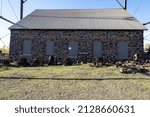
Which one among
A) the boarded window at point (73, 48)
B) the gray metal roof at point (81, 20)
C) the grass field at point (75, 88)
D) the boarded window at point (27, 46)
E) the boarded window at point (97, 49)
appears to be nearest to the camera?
the grass field at point (75, 88)

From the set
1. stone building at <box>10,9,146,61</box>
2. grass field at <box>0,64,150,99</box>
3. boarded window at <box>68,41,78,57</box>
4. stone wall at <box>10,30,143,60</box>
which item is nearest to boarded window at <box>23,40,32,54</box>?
stone building at <box>10,9,146,61</box>

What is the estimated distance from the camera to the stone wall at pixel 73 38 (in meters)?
23.4

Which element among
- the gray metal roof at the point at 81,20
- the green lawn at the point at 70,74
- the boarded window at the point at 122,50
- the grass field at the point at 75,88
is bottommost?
the grass field at the point at 75,88

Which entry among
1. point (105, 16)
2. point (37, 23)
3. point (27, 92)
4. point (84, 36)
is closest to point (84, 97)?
point (27, 92)

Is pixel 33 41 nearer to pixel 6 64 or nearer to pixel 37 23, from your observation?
pixel 37 23

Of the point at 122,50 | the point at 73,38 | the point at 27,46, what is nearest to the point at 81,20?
the point at 73,38

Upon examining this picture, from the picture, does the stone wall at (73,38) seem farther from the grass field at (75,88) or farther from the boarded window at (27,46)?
the grass field at (75,88)

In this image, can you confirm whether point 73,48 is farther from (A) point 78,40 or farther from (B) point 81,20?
(B) point 81,20

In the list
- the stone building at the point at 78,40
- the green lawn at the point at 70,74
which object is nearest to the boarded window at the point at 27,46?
the stone building at the point at 78,40

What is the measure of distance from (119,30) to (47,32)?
283 inches

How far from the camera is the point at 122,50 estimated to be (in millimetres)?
23391

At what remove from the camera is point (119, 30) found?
2355 centimetres

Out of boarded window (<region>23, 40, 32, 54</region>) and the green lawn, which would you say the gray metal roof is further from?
the green lawn

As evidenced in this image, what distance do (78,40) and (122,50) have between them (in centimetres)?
443
